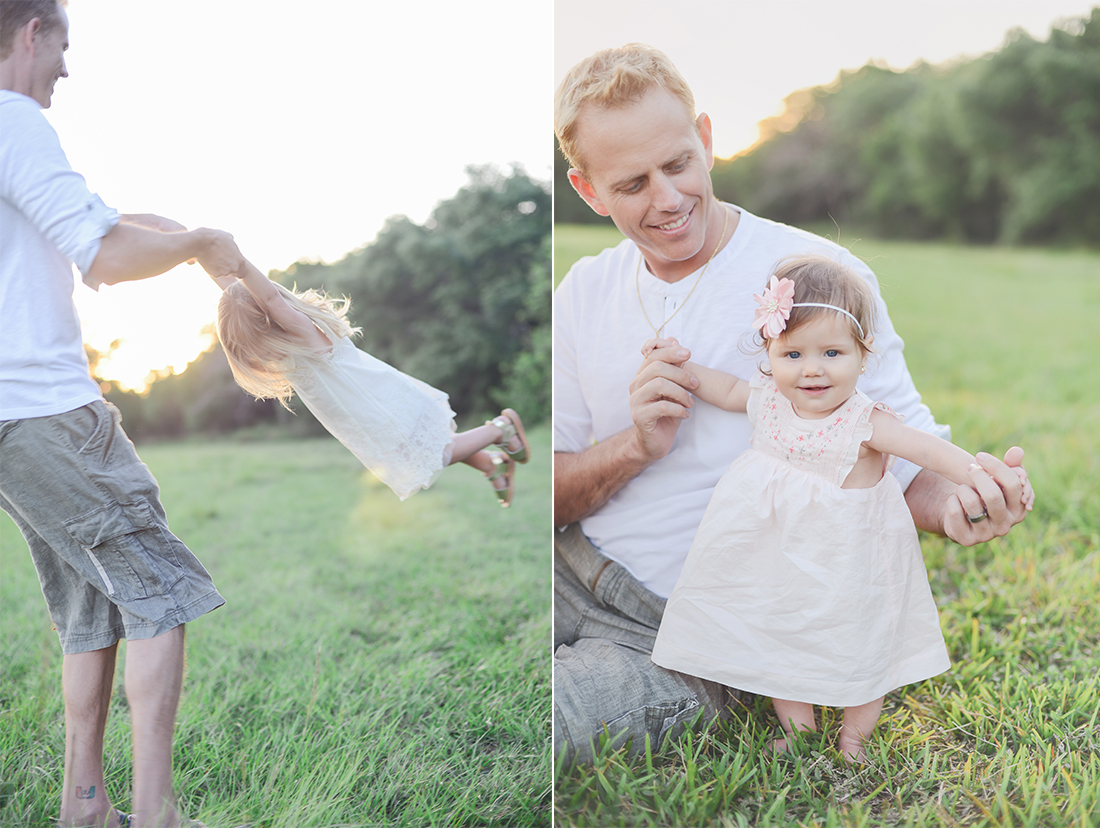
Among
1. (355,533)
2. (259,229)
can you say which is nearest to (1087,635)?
(259,229)

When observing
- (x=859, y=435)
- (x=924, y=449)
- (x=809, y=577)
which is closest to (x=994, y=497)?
(x=924, y=449)

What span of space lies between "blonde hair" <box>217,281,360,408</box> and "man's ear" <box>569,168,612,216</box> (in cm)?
66

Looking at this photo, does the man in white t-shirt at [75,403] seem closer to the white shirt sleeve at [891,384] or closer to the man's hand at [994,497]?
the white shirt sleeve at [891,384]

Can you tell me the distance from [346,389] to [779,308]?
1110 mm

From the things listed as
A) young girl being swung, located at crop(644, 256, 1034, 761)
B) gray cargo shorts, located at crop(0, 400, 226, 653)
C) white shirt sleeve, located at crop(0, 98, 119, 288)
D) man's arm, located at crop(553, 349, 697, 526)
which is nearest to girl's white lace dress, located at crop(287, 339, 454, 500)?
man's arm, located at crop(553, 349, 697, 526)

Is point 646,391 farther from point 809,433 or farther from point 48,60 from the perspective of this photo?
point 48,60

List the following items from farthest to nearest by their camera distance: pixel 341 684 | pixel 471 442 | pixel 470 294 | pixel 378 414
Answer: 1. pixel 470 294
2. pixel 341 684
3. pixel 471 442
4. pixel 378 414

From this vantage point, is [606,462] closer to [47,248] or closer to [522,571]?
[47,248]

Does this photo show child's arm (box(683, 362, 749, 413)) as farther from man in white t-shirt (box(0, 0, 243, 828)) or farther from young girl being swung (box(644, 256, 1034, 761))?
man in white t-shirt (box(0, 0, 243, 828))

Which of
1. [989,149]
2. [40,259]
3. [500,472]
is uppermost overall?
[989,149]

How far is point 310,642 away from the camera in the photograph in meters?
2.79

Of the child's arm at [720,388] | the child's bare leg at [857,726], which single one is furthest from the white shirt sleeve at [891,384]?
the child's bare leg at [857,726]

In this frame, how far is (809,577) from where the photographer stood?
5.10 ft

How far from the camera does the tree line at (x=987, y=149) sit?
15.3ft
